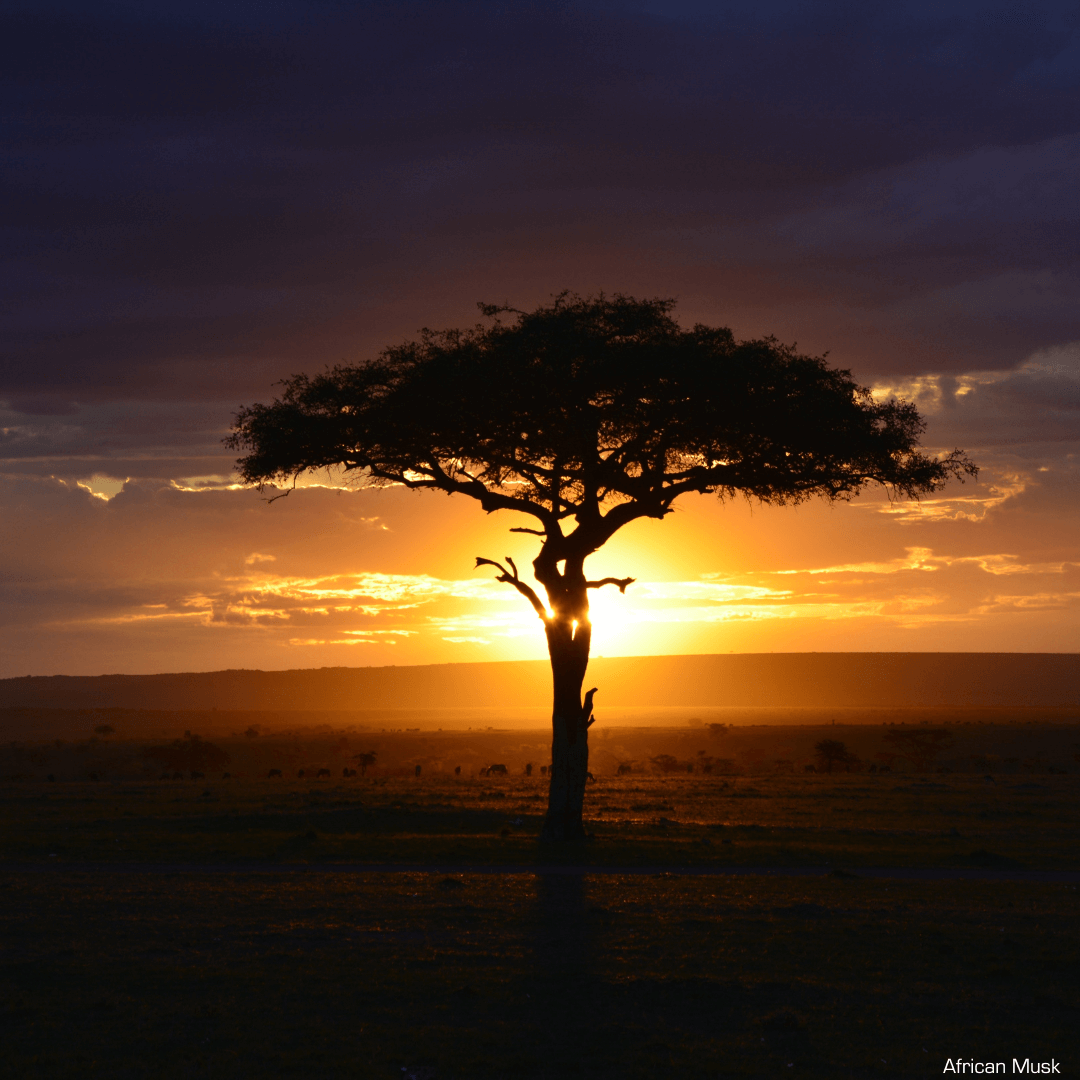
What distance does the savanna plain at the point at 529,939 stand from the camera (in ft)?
38.0

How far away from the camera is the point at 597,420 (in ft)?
100

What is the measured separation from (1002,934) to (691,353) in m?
16.9

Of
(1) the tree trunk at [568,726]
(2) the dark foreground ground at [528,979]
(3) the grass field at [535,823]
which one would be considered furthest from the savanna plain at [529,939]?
(1) the tree trunk at [568,726]

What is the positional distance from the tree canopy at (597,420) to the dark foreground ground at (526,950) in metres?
9.54

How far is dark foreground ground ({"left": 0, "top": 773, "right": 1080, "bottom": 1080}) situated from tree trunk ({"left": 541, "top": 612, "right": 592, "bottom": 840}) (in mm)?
1476

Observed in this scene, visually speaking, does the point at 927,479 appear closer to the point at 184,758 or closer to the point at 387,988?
the point at 387,988

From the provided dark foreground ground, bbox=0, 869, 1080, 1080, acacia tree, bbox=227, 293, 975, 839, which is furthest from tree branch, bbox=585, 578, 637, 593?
dark foreground ground, bbox=0, 869, 1080, 1080

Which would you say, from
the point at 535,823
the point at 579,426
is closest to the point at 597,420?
the point at 579,426

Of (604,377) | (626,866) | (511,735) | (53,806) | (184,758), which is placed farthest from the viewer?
(511,735)

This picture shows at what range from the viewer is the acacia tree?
3034 centimetres

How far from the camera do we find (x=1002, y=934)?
17500 mm

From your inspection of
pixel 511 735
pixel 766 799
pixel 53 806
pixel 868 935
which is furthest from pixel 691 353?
pixel 511 735

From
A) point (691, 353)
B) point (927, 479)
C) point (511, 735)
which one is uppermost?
point (691, 353)

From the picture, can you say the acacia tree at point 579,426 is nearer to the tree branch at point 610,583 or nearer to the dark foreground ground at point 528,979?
the tree branch at point 610,583
